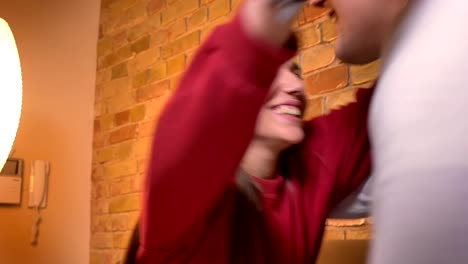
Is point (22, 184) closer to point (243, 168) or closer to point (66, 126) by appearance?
point (66, 126)

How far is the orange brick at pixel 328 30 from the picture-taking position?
1.57 m

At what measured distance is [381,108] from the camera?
65 centimetres

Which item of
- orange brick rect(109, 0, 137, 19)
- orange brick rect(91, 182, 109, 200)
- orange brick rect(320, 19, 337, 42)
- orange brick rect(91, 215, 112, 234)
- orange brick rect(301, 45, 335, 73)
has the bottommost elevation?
orange brick rect(91, 215, 112, 234)

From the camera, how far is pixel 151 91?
223 cm

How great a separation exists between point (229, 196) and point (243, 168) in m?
0.19

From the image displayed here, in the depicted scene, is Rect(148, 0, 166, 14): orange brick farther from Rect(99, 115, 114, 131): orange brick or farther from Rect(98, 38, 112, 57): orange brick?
Rect(99, 115, 114, 131): orange brick

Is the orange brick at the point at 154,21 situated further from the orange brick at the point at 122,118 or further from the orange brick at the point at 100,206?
the orange brick at the point at 100,206

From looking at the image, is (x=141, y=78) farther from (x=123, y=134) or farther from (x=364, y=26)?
(x=364, y=26)

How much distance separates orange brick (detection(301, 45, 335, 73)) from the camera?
5.19 feet

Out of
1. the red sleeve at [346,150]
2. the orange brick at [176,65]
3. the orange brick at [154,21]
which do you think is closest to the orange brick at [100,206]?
the orange brick at [176,65]

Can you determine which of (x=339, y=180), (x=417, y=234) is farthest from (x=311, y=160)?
(x=417, y=234)

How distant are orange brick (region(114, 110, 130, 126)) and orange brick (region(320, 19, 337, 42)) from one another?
995 millimetres

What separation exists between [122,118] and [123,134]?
0.22 feet

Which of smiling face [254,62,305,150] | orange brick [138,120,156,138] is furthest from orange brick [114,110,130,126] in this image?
smiling face [254,62,305,150]
